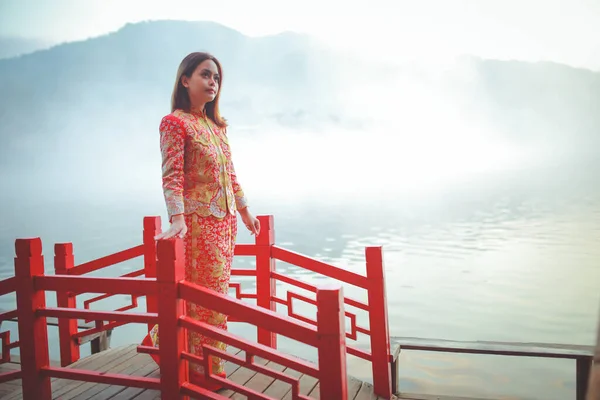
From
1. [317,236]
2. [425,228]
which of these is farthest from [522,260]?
[317,236]

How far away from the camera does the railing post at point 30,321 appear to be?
169cm

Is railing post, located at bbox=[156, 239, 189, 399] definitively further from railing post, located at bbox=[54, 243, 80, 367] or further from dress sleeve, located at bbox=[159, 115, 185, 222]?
railing post, located at bbox=[54, 243, 80, 367]

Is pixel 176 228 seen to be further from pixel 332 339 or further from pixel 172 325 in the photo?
pixel 332 339

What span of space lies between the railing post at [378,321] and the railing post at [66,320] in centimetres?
165

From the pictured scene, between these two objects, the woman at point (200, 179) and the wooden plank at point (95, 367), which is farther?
the wooden plank at point (95, 367)

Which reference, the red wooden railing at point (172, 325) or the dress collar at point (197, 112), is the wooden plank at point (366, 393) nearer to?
the red wooden railing at point (172, 325)

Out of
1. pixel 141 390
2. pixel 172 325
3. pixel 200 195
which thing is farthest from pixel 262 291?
pixel 172 325

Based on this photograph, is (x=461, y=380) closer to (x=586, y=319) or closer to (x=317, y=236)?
(x=586, y=319)

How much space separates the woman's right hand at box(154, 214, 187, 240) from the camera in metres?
1.60

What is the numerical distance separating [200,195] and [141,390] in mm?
945

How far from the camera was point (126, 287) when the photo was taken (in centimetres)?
156

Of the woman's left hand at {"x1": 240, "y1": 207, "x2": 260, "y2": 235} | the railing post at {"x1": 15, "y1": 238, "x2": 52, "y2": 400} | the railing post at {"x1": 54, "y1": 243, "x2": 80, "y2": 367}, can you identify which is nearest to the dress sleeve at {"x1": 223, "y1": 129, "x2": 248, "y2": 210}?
the woman's left hand at {"x1": 240, "y1": 207, "x2": 260, "y2": 235}

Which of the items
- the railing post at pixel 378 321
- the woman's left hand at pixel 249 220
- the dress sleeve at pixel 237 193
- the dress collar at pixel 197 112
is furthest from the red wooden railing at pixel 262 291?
the dress collar at pixel 197 112

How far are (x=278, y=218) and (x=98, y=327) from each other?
2914cm
